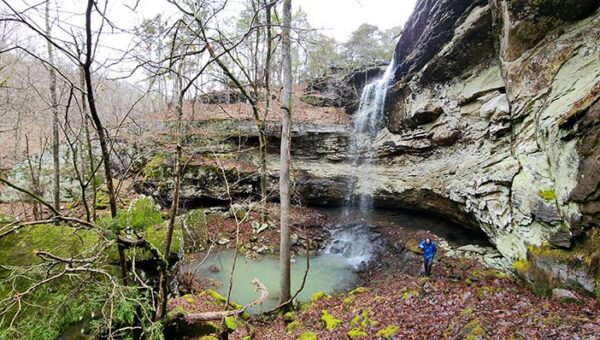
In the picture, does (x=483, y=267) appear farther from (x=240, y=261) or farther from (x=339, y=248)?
(x=240, y=261)

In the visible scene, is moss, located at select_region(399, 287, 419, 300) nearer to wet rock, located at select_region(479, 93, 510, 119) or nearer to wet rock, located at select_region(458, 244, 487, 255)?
wet rock, located at select_region(458, 244, 487, 255)

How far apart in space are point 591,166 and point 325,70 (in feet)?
67.8

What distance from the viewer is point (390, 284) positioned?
28.2 ft

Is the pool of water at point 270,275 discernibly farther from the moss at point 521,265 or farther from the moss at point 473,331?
the moss at point 473,331

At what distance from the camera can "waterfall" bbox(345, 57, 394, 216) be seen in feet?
47.3

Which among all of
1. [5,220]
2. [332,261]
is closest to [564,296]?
[332,261]

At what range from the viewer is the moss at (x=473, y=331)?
4.59m

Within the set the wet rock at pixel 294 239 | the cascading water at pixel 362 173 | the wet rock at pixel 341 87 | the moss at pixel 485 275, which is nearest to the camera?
the moss at pixel 485 275

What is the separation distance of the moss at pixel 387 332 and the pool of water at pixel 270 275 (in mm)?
3439

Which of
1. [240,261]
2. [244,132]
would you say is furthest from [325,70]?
[240,261]

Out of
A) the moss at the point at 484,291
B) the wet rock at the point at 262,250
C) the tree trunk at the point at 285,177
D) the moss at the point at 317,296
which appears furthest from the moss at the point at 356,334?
the wet rock at the point at 262,250

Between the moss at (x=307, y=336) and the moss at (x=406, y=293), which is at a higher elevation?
the moss at (x=406, y=293)

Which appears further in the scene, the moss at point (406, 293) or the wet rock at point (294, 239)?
the wet rock at point (294, 239)

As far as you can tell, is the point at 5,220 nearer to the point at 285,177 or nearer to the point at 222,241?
the point at 285,177
